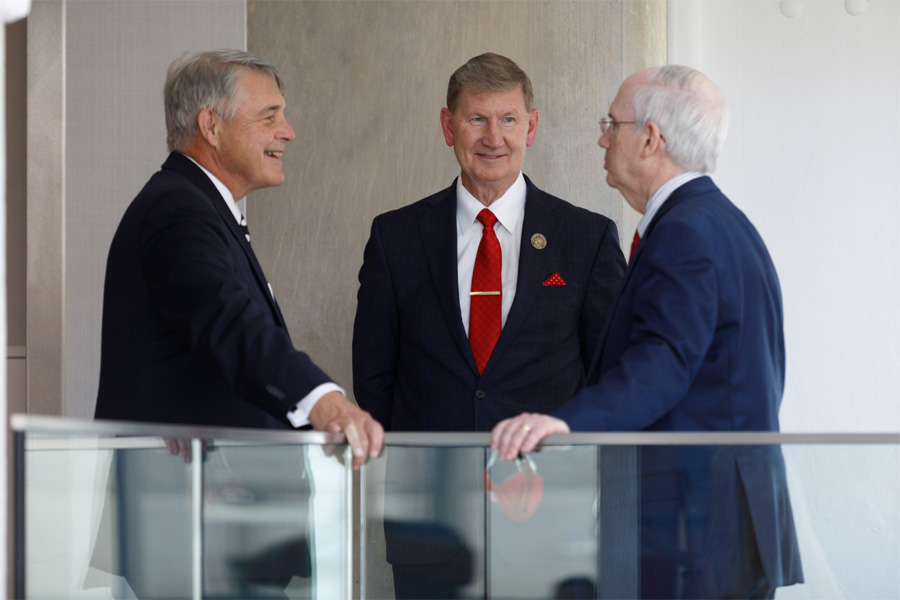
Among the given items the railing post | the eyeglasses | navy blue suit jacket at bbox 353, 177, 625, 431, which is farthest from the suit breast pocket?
the railing post

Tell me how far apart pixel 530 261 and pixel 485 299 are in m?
0.16

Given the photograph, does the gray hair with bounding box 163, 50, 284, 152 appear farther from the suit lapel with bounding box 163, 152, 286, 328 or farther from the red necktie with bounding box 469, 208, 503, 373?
the red necktie with bounding box 469, 208, 503, 373

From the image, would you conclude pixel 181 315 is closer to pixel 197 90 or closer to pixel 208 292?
pixel 208 292

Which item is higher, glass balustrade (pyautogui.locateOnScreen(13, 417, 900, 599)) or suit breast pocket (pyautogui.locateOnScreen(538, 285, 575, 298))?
suit breast pocket (pyautogui.locateOnScreen(538, 285, 575, 298))

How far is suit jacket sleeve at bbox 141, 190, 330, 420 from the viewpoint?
197cm

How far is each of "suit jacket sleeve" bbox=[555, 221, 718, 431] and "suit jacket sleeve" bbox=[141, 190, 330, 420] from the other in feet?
1.75

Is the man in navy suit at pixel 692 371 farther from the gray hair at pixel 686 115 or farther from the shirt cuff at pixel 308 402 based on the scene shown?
the shirt cuff at pixel 308 402

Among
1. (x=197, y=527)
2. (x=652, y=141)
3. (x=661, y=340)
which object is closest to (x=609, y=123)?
(x=652, y=141)

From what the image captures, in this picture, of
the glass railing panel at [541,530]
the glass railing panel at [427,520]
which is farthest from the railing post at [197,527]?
the glass railing panel at [541,530]

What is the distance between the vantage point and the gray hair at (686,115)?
2.07 meters

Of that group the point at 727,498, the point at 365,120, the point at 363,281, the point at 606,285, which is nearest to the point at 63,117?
the point at 365,120

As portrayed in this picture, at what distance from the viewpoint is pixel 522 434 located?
1.81m

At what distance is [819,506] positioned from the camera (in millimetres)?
1843

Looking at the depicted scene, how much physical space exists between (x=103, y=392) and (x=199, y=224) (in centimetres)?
43
